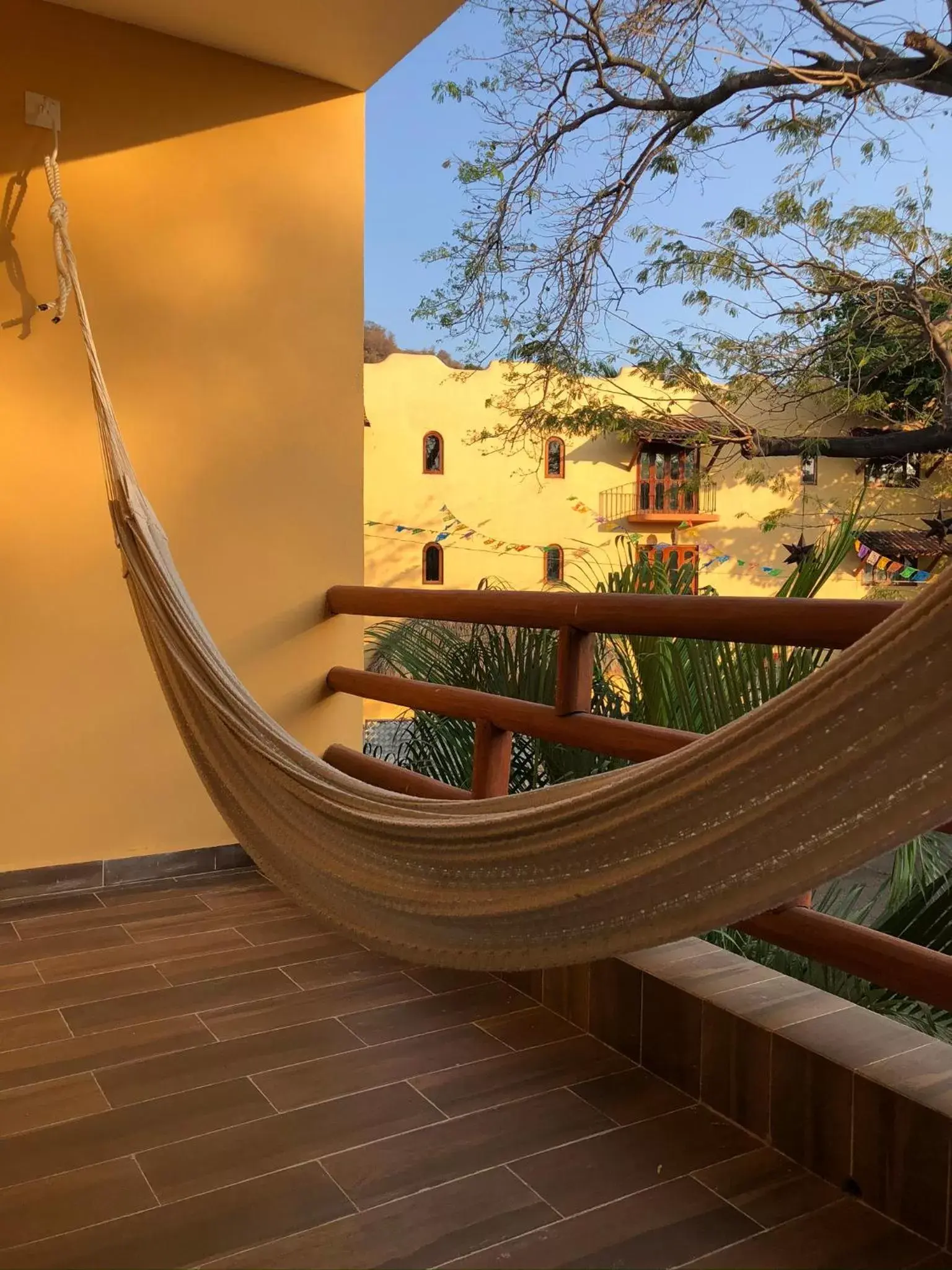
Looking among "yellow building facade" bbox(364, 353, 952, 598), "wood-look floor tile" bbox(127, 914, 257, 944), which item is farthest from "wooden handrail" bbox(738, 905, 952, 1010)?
"yellow building facade" bbox(364, 353, 952, 598)

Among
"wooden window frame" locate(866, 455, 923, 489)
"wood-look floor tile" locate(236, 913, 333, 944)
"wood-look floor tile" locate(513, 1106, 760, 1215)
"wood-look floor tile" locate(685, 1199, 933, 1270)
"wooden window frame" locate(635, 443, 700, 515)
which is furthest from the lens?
"wooden window frame" locate(635, 443, 700, 515)

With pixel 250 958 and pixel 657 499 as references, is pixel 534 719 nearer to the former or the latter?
pixel 250 958

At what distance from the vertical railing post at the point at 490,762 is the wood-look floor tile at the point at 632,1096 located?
60 centimetres

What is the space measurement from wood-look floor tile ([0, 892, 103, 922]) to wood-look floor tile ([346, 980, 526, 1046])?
2.85ft

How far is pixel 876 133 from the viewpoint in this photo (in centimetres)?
685

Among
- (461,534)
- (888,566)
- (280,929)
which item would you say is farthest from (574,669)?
(461,534)

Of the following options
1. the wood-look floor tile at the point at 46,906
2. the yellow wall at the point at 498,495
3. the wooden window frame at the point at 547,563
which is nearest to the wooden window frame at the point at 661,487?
the yellow wall at the point at 498,495

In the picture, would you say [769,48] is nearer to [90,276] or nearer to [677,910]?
[90,276]

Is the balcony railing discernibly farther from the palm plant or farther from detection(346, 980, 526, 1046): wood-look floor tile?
detection(346, 980, 526, 1046): wood-look floor tile

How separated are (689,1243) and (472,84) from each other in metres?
7.44

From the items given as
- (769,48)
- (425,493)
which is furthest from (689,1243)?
(425,493)

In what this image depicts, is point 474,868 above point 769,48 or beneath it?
beneath

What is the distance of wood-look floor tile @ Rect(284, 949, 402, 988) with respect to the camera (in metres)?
1.88

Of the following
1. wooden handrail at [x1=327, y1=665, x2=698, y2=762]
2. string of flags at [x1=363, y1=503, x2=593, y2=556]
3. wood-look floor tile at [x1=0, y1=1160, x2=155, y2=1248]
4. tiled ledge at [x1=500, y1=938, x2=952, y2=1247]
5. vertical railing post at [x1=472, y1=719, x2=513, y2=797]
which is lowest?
wood-look floor tile at [x1=0, y1=1160, x2=155, y2=1248]
